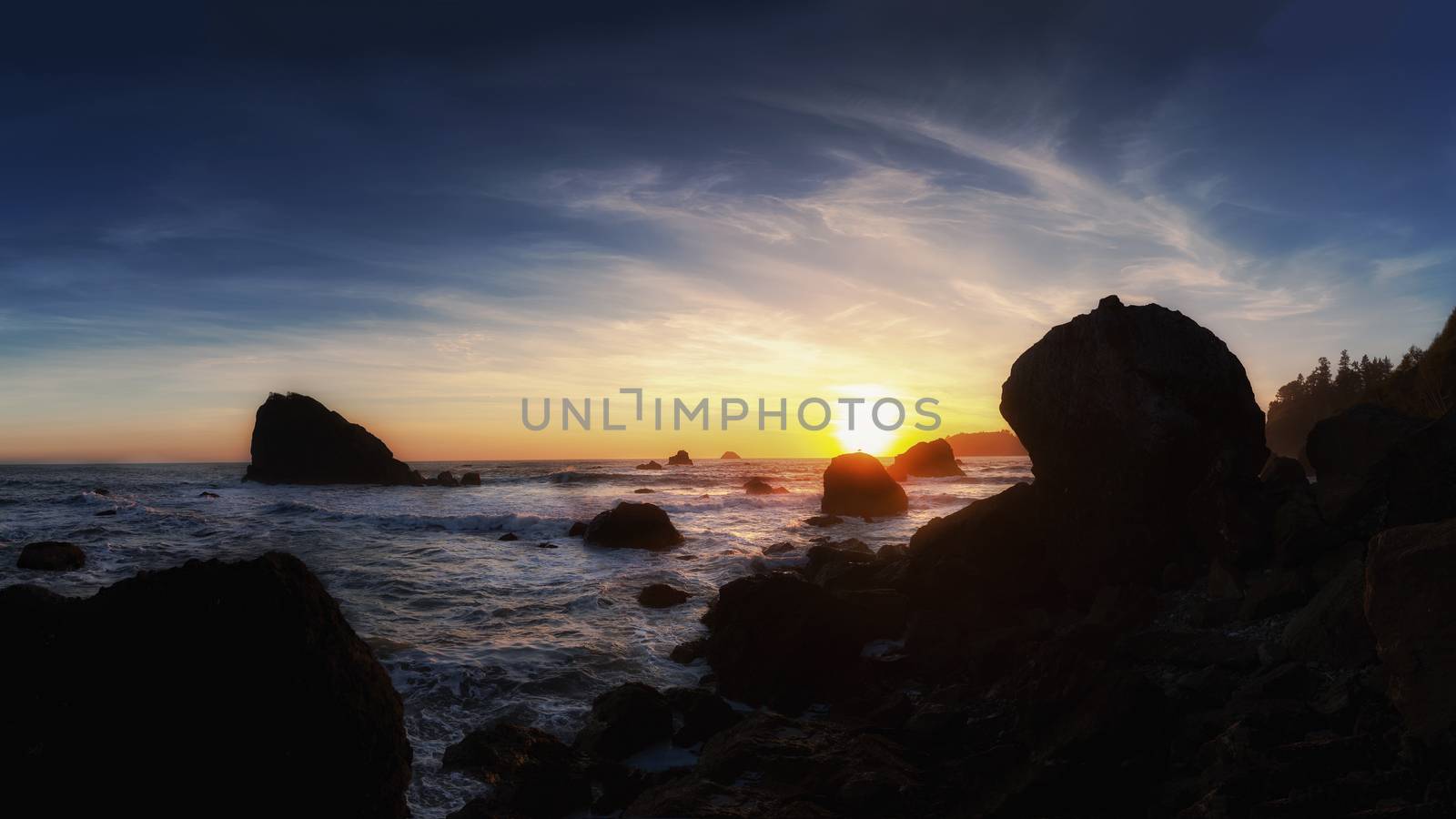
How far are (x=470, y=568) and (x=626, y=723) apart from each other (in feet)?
47.5

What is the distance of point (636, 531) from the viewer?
89.6 feet

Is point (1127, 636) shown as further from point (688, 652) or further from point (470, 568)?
point (470, 568)

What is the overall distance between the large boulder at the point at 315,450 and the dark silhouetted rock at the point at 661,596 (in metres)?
57.6

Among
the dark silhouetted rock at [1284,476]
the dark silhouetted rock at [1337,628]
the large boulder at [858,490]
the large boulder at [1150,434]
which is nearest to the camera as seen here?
the dark silhouetted rock at [1337,628]

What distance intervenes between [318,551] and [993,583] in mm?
22207

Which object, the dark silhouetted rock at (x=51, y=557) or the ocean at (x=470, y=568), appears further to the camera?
the dark silhouetted rock at (x=51, y=557)

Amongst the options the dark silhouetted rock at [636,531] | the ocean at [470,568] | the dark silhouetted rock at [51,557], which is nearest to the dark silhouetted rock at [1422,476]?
the ocean at [470,568]

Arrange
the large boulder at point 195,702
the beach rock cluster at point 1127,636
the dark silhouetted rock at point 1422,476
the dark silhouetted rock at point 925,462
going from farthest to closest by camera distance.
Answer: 1. the dark silhouetted rock at point 925,462
2. the dark silhouetted rock at point 1422,476
3. the beach rock cluster at point 1127,636
4. the large boulder at point 195,702

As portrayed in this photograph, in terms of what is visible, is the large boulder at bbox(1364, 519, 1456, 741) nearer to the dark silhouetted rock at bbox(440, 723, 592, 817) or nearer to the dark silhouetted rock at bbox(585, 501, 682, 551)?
the dark silhouetted rock at bbox(440, 723, 592, 817)

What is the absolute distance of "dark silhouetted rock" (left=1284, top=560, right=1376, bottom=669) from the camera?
723cm

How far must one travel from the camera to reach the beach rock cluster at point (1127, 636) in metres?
5.61

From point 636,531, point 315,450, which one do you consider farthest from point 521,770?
point 315,450

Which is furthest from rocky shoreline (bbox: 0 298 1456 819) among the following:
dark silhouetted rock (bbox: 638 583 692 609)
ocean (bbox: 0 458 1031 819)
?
dark silhouetted rock (bbox: 638 583 692 609)

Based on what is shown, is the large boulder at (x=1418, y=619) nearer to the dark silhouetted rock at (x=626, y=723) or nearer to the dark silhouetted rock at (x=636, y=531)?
the dark silhouetted rock at (x=626, y=723)
